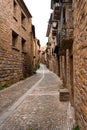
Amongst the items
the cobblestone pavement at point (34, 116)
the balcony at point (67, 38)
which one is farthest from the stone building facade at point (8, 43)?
the balcony at point (67, 38)

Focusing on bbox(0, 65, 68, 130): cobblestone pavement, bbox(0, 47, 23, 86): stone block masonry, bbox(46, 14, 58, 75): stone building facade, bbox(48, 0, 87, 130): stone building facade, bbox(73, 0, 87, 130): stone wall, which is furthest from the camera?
bbox(46, 14, 58, 75): stone building facade

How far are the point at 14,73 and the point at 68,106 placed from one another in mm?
7809

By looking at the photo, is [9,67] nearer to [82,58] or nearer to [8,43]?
[8,43]

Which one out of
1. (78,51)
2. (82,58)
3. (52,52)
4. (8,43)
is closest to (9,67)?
(8,43)

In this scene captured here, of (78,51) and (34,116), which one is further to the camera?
(34,116)

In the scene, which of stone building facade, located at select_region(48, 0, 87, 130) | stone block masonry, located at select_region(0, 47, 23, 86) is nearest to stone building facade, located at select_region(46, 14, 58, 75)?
stone block masonry, located at select_region(0, 47, 23, 86)

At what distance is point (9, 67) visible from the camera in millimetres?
12594

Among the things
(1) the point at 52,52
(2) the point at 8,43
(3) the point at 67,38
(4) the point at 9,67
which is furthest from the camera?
(1) the point at 52,52

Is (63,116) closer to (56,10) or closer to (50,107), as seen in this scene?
(50,107)

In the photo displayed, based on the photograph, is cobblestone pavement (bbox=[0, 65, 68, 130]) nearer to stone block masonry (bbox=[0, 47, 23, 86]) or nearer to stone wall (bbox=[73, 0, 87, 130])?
stone wall (bbox=[73, 0, 87, 130])

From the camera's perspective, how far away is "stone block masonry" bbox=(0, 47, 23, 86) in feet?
36.5

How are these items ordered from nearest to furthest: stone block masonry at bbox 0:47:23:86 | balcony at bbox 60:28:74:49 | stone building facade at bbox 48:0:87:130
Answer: stone building facade at bbox 48:0:87:130, balcony at bbox 60:28:74:49, stone block masonry at bbox 0:47:23:86

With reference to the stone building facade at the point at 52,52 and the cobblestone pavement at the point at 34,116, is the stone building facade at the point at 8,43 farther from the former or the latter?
the stone building facade at the point at 52,52

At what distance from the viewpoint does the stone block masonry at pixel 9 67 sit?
11.1 metres
